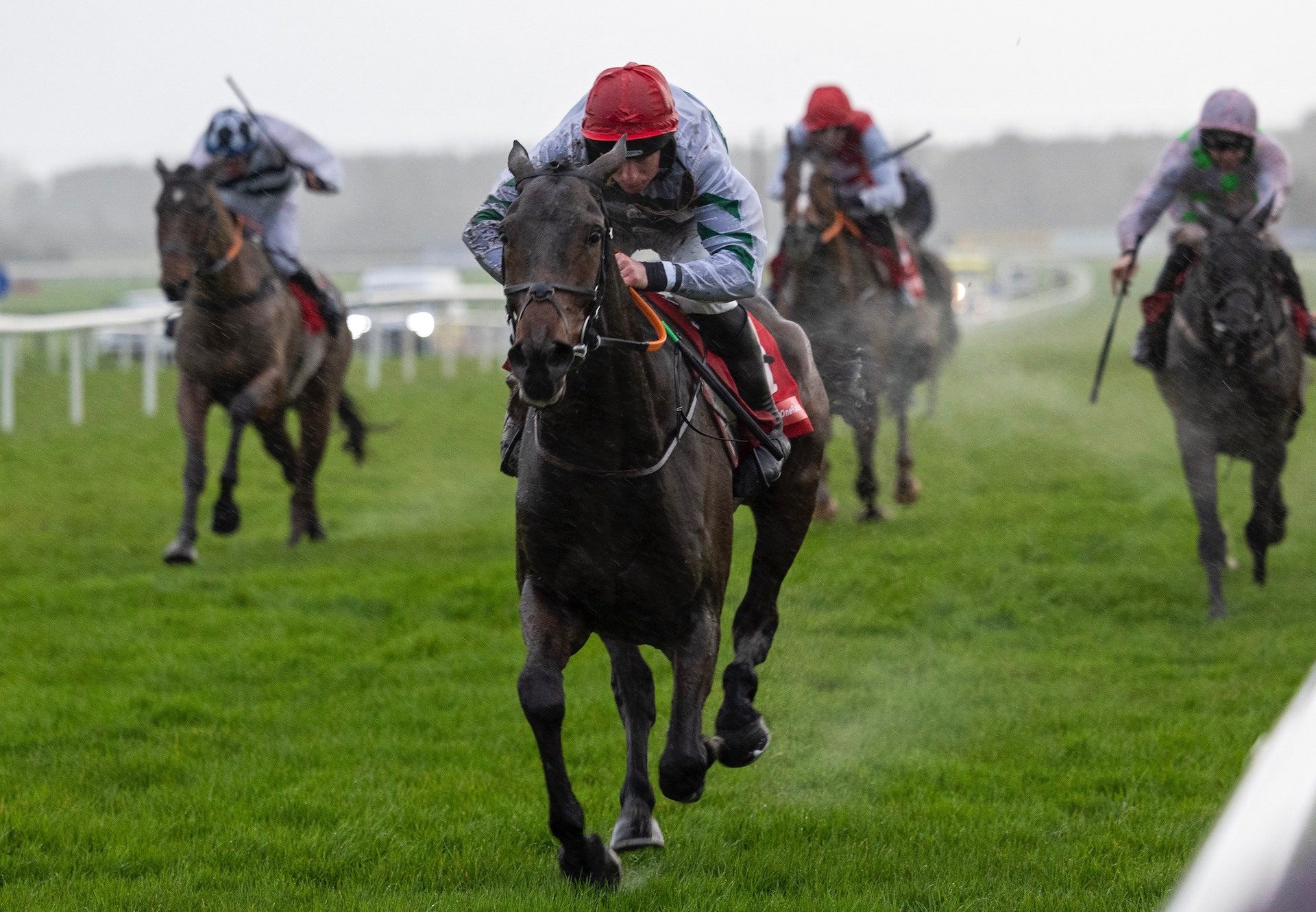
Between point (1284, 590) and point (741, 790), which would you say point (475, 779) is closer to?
point (741, 790)

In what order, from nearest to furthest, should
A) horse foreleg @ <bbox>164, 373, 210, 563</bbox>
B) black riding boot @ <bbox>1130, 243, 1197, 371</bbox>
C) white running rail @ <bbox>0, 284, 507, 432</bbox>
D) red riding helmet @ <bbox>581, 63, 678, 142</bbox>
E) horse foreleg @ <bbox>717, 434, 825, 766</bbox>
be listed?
1. red riding helmet @ <bbox>581, 63, 678, 142</bbox>
2. horse foreleg @ <bbox>717, 434, 825, 766</bbox>
3. black riding boot @ <bbox>1130, 243, 1197, 371</bbox>
4. horse foreleg @ <bbox>164, 373, 210, 563</bbox>
5. white running rail @ <bbox>0, 284, 507, 432</bbox>

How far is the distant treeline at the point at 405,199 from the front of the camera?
116 ft

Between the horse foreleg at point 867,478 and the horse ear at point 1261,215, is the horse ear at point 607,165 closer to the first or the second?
the horse ear at point 1261,215

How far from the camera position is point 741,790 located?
5457 millimetres

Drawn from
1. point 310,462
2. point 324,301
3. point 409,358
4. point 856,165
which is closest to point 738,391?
point 856,165

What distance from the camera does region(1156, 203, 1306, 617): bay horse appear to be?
8.15m

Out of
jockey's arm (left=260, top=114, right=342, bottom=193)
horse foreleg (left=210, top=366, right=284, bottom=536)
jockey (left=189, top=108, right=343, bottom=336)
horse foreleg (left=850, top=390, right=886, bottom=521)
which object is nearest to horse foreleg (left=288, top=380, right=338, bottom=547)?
jockey (left=189, top=108, right=343, bottom=336)

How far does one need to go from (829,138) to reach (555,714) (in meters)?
6.95

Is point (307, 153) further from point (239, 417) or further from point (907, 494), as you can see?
point (907, 494)

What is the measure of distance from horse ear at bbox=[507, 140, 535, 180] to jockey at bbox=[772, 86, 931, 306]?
6616 mm

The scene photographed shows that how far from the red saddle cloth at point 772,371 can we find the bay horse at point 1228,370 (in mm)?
3641

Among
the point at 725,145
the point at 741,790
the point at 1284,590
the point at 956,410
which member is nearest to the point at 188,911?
the point at 741,790

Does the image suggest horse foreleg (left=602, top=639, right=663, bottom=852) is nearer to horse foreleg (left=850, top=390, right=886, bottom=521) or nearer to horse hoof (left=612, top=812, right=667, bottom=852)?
horse hoof (left=612, top=812, right=667, bottom=852)

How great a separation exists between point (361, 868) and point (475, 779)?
917mm
